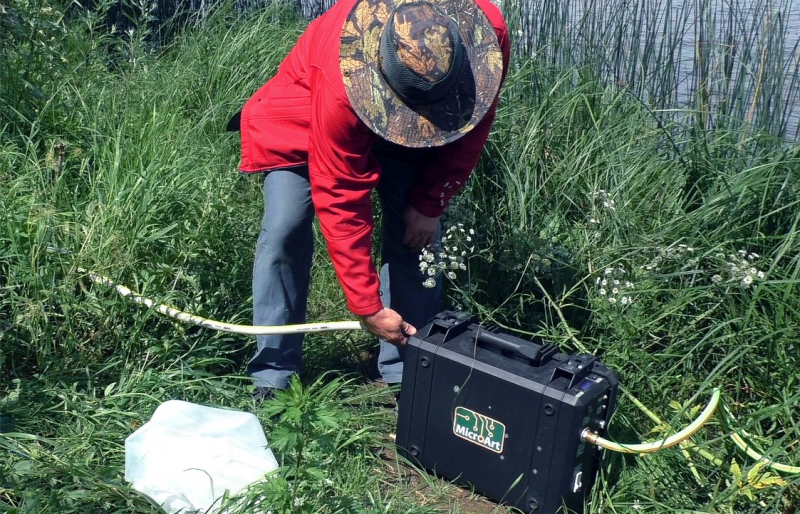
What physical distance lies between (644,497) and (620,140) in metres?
1.87

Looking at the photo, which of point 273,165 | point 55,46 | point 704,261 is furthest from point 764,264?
point 55,46

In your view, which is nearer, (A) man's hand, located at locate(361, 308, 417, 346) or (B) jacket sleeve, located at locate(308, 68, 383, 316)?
(B) jacket sleeve, located at locate(308, 68, 383, 316)

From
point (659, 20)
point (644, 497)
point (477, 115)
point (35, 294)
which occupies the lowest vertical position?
point (644, 497)

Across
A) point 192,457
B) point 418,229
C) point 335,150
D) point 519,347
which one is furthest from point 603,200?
point 192,457

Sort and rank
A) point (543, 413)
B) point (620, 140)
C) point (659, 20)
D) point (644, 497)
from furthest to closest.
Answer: point (659, 20) → point (620, 140) → point (644, 497) → point (543, 413)

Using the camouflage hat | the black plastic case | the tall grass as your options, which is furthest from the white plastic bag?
the camouflage hat

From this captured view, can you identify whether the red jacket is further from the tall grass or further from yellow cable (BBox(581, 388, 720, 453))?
yellow cable (BBox(581, 388, 720, 453))

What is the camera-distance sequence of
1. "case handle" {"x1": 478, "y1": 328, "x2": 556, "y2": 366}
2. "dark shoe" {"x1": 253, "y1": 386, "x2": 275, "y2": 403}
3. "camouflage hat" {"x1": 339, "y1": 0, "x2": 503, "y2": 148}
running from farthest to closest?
"dark shoe" {"x1": 253, "y1": 386, "x2": 275, "y2": 403}, "case handle" {"x1": 478, "y1": 328, "x2": 556, "y2": 366}, "camouflage hat" {"x1": 339, "y1": 0, "x2": 503, "y2": 148}

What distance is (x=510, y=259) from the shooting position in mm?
3521

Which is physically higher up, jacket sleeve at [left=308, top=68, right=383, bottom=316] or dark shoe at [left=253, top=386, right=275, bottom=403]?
jacket sleeve at [left=308, top=68, right=383, bottom=316]

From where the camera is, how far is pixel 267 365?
3246 mm

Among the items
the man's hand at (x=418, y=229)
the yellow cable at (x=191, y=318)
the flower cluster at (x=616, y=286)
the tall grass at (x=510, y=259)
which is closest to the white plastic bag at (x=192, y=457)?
the tall grass at (x=510, y=259)

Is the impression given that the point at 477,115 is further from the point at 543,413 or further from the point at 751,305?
the point at 751,305

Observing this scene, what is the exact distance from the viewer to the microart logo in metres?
2.62
